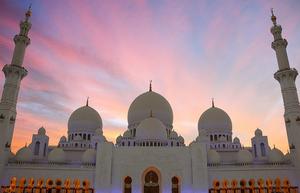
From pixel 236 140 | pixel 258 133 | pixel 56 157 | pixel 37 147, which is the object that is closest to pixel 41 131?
pixel 37 147

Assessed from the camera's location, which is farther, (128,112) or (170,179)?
(128,112)

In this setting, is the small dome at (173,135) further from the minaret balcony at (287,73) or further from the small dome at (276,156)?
the minaret balcony at (287,73)

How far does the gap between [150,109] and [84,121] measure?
31.8 feet

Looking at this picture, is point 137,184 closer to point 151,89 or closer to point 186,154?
point 186,154

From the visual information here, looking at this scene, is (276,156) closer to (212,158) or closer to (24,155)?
(212,158)

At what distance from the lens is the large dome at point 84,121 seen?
120 ft

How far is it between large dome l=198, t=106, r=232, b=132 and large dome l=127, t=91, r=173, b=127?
202 inches

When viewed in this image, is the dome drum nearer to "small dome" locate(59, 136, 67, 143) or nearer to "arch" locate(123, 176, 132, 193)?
"arch" locate(123, 176, 132, 193)

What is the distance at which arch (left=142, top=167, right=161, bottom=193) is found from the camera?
26.0m

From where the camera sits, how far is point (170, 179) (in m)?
25.9

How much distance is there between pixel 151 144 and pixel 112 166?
518 centimetres

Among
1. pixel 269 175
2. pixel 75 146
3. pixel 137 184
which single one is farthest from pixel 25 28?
pixel 269 175

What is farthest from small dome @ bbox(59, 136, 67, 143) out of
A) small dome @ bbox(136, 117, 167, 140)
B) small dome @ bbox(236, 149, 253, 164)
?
small dome @ bbox(236, 149, 253, 164)

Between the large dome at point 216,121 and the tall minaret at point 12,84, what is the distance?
24.3 metres
